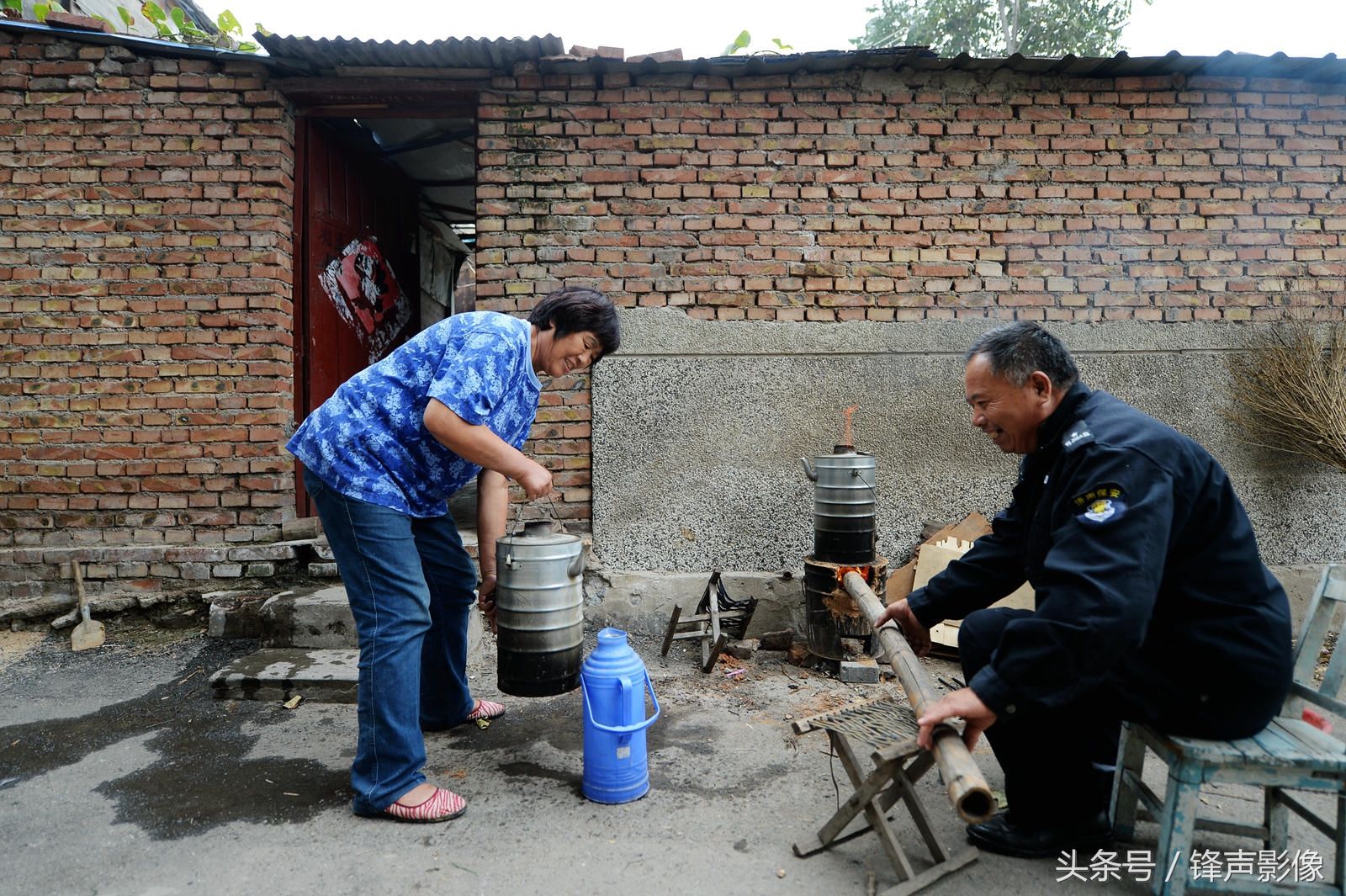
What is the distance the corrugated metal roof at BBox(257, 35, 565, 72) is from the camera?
14.5ft

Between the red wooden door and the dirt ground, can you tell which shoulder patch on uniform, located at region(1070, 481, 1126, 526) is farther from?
the red wooden door

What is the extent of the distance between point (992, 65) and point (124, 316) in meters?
5.48

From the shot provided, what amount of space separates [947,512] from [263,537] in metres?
4.24

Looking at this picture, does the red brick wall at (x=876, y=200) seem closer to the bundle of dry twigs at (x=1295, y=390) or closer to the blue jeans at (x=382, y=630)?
the bundle of dry twigs at (x=1295, y=390)

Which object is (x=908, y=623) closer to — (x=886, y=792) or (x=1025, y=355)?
(x=886, y=792)

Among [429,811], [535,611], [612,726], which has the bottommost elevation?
[429,811]

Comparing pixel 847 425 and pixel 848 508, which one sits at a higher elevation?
pixel 847 425

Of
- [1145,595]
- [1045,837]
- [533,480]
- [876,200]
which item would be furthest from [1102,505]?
[876,200]

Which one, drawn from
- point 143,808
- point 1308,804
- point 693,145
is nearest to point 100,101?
point 693,145

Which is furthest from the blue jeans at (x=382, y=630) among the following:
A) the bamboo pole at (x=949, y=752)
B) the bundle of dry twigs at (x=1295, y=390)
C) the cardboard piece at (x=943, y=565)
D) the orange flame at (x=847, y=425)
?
the bundle of dry twigs at (x=1295, y=390)

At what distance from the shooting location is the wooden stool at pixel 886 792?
2180mm

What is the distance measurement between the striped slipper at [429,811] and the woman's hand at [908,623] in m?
1.58

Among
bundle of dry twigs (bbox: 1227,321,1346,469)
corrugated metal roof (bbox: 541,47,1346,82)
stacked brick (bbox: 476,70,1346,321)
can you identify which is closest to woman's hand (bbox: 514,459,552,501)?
stacked brick (bbox: 476,70,1346,321)

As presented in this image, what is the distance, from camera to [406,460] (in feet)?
8.84
